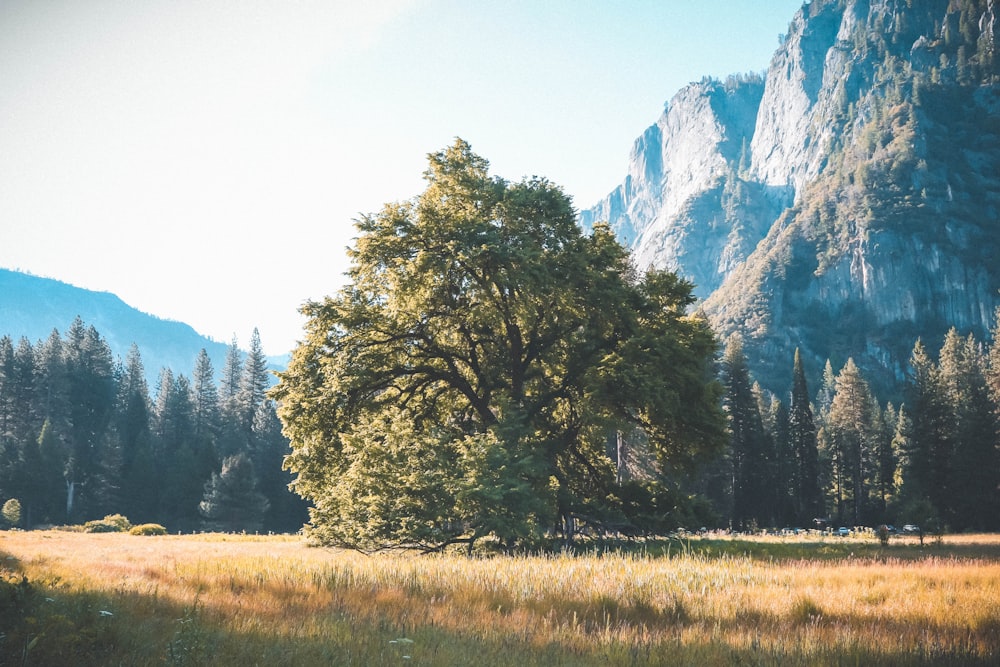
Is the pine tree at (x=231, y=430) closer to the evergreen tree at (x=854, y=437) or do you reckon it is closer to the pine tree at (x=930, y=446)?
the pine tree at (x=930, y=446)

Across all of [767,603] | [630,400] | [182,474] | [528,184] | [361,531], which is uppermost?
[528,184]

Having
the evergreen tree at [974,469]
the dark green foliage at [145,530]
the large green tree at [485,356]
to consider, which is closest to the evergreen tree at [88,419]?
the dark green foliage at [145,530]

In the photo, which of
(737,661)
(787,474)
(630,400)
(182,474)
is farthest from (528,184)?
(182,474)

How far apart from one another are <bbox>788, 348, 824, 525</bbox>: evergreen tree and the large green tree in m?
54.9

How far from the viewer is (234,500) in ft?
Result: 224

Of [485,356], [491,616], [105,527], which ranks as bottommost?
[105,527]

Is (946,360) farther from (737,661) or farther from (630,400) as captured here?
(737,661)

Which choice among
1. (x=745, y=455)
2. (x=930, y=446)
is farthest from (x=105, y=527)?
(x=930, y=446)

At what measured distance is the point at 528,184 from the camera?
22.8 m

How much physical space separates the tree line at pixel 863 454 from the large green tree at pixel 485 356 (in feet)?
86.2

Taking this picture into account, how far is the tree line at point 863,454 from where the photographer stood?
5534 cm

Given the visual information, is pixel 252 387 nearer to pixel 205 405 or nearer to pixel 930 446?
pixel 205 405

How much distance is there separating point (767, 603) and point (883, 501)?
88.8 metres

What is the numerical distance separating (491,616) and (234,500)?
70860mm
